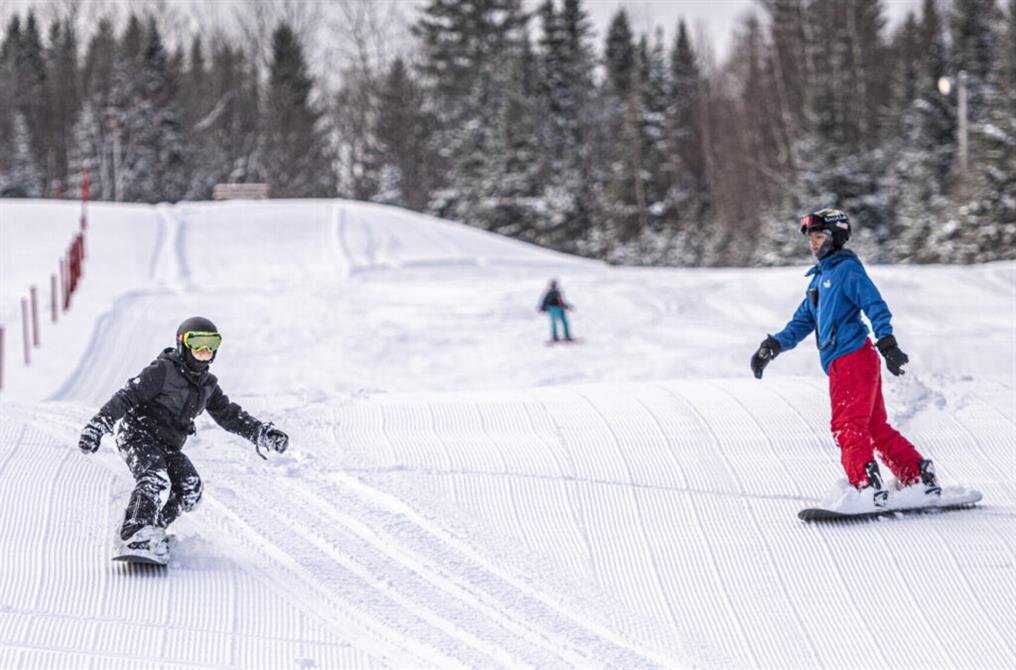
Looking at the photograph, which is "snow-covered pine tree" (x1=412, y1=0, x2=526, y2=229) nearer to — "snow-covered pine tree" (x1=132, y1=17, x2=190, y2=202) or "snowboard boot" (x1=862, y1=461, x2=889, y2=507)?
"snow-covered pine tree" (x1=132, y1=17, x2=190, y2=202)

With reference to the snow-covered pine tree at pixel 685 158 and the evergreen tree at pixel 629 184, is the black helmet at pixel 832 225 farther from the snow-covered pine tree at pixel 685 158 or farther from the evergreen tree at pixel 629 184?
the evergreen tree at pixel 629 184

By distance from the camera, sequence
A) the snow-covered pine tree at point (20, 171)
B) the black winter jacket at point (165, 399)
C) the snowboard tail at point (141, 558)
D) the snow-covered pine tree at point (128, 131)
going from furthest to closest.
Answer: the snow-covered pine tree at point (20, 171), the snow-covered pine tree at point (128, 131), the black winter jacket at point (165, 399), the snowboard tail at point (141, 558)

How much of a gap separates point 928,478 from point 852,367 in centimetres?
70

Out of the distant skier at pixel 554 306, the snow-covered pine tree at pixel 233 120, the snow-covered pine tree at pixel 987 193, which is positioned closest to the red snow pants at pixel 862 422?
the distant skier at pixel 554 306

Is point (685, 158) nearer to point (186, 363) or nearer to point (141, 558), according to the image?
point (186, 363)

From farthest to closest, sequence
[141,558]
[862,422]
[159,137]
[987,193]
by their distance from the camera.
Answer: [159,137] → [987,193] → [862,422] → [141,558]

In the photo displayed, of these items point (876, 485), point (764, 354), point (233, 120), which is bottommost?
point (876, 485)

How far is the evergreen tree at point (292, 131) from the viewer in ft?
161

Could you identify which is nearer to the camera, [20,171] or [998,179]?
[998,179]

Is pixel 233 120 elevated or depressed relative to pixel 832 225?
elevated

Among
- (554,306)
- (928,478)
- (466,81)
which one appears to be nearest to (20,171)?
(466,81)

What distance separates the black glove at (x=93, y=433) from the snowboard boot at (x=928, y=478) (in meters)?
3.93

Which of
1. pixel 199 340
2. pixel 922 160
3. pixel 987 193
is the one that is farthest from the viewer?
pixel 922 160

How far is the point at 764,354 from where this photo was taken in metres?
5.83
